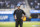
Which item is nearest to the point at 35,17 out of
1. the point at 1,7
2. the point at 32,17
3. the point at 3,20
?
the point at 32,17

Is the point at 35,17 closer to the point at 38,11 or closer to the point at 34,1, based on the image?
the point at 38,11

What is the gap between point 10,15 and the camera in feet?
52.4

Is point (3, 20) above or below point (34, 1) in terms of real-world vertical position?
below

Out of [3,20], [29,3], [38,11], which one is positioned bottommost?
[3,20]

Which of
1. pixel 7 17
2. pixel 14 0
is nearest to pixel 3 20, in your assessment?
pixel 7 17

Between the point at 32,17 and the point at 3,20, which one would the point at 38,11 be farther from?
the point at 3,20

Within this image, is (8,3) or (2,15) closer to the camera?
(2,15)

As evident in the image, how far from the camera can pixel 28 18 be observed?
52.8 feet

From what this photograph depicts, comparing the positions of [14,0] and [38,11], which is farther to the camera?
[14,0]

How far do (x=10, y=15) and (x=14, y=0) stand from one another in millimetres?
3783

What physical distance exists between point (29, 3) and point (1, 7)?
5.01 m

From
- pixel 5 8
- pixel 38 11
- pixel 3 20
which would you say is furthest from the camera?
pixel 5 8

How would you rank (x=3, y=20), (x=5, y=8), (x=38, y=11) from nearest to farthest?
(x=3, y=20)
(x=38, y=11)
(x=5, y=8)

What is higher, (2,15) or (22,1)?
(22,1)
